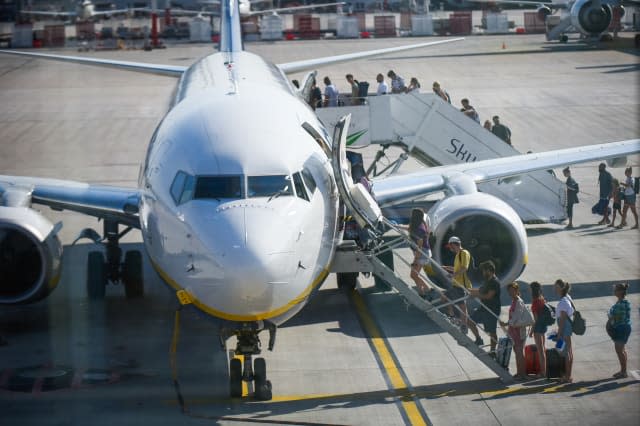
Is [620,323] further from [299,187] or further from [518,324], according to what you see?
[299,187]

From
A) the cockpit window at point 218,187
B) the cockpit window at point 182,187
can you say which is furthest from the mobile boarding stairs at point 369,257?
the cockpit window at point 182,187

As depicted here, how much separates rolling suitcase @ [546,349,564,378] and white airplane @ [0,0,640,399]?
9.89 feet

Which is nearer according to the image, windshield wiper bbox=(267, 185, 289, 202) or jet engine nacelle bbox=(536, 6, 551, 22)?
windshield wiper bbox=(267, 185, 289, 202)

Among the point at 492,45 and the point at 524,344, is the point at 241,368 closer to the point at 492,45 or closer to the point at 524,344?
the point at 524,344

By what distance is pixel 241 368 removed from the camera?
1443cm

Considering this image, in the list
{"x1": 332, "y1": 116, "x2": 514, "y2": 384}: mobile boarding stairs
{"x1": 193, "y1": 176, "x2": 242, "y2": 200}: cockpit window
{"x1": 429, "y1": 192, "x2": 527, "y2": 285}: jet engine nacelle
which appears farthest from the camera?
{"x1": 429, "y1": 192, "x2": 527, "y2": 285}: jet engine nacelle

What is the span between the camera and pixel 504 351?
14.8 meters

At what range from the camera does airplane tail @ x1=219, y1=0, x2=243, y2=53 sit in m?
24.8

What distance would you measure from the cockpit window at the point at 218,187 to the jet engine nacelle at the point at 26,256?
14.8ft

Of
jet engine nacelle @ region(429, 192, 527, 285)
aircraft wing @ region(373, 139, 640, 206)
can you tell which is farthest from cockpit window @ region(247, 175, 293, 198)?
aircraft wing @ region(373, 139, 640, 206)

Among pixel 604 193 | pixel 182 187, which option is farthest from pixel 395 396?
pixel 604 193

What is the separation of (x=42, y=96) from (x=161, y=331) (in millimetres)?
30829

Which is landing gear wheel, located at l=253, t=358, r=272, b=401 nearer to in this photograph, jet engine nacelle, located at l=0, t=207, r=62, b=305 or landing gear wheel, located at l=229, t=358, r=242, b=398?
landing gear wheel, located at l=229, t=358, r=242, b=398

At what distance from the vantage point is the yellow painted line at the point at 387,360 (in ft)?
45.0
